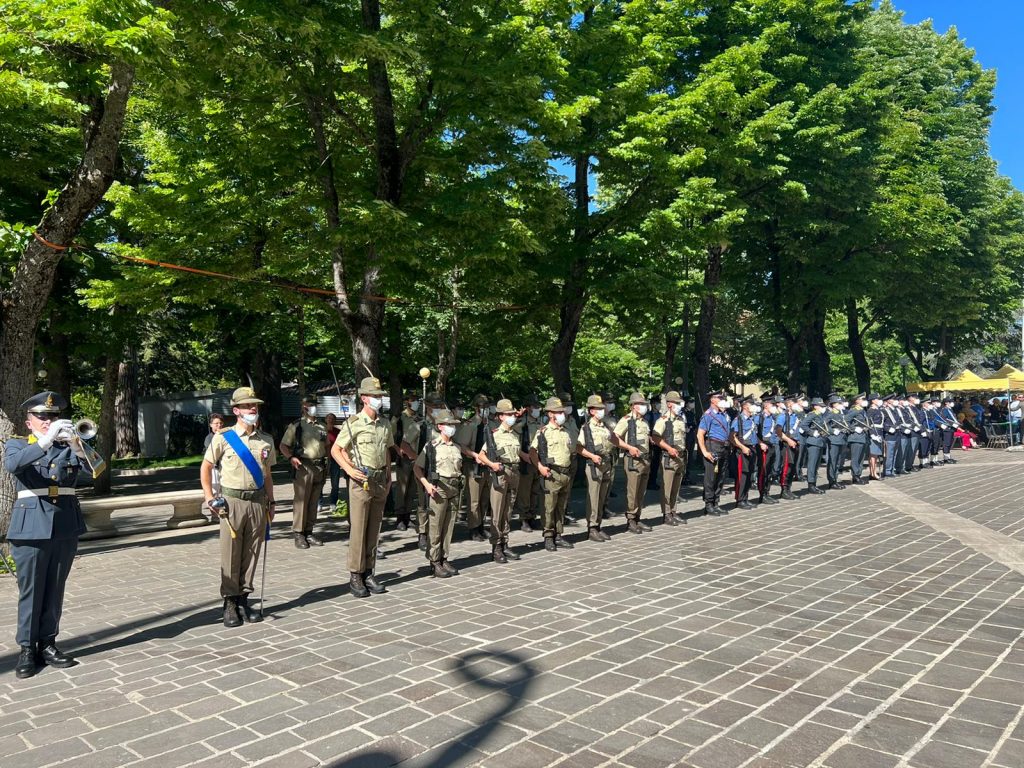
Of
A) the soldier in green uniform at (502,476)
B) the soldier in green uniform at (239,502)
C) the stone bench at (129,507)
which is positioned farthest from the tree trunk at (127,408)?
the soldier in green uniform at (239,502)

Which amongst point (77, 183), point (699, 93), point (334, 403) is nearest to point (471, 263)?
point (77, 183)

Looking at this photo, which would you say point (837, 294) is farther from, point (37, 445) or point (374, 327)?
point (37, 445)

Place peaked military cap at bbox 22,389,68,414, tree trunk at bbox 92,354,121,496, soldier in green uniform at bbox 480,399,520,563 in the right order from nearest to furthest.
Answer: peaked military cap at bbox 22,389,68,414 < soldier in green uniform at bbox 480,399,520,563 < tree trunk at bbox 92,354,121,496

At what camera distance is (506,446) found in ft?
33.6

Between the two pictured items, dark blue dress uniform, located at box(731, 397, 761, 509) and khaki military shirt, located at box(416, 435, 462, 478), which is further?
dark blue dress uniform, located at box(731, 397, 761, 509)

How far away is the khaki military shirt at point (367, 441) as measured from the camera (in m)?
8.12

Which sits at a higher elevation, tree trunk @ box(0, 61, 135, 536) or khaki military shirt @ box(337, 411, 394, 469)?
tree trunk @ box(0, 61, 135, 536)

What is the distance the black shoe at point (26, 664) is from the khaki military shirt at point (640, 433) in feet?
27.1

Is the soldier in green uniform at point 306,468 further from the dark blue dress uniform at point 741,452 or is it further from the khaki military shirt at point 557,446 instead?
the dark blue dress uniform at point 741,452

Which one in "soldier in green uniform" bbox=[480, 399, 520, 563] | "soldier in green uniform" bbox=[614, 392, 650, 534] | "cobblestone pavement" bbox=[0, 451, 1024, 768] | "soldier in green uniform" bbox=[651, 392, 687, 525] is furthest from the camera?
"soldier in green uniform" bbox=[651, 392, 687, 525]

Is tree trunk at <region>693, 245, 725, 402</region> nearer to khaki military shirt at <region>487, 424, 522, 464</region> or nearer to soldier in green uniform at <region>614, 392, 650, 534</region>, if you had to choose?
soldier in green uniform at <region>614, 392, 650, 534</region>

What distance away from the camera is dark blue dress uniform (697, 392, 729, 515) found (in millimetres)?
13609

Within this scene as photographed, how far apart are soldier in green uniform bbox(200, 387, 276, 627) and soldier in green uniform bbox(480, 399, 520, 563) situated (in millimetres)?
3277

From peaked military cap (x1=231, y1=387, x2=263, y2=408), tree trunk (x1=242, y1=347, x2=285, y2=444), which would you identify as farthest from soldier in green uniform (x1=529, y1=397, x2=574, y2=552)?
tree trunk (x1=242, y1=347, x2=285, y2=444)
